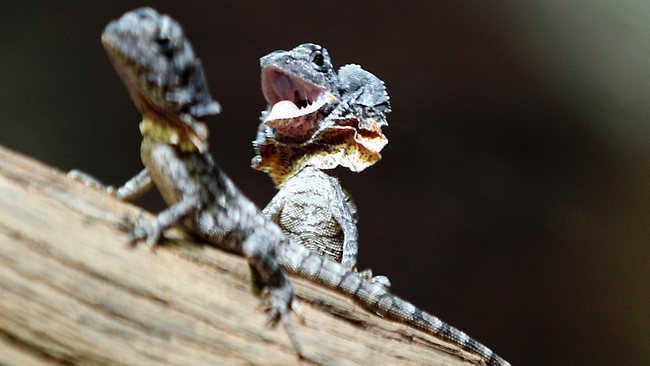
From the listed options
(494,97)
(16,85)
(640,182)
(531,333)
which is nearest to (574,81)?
(494,97)

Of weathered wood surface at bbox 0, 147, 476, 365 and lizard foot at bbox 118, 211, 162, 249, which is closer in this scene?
weathered wood surface at bbox 0, 147, 476, 365

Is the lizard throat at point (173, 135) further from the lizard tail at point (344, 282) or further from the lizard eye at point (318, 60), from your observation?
the lizard eye at point (318, 60)

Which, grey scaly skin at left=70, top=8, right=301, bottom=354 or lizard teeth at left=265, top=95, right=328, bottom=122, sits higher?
lizard teeth at left=265, top=95, right=328, bottom=122

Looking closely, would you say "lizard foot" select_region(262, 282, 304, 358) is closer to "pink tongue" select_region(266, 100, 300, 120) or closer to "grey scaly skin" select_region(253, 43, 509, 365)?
"grey scaly skin" select_region(253, 43, 509, 365)

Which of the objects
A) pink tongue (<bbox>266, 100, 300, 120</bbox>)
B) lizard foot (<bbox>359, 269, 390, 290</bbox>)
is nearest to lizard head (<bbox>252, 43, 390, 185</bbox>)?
pink tongue (<bbox>266, 100, 300, 120</bbox>)

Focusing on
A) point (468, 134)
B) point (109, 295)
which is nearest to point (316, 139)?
point (468, 134)

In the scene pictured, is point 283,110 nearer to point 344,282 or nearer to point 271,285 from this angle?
point 344,282

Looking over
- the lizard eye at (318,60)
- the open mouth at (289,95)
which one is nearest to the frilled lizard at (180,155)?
the open mouth at (289,95)
